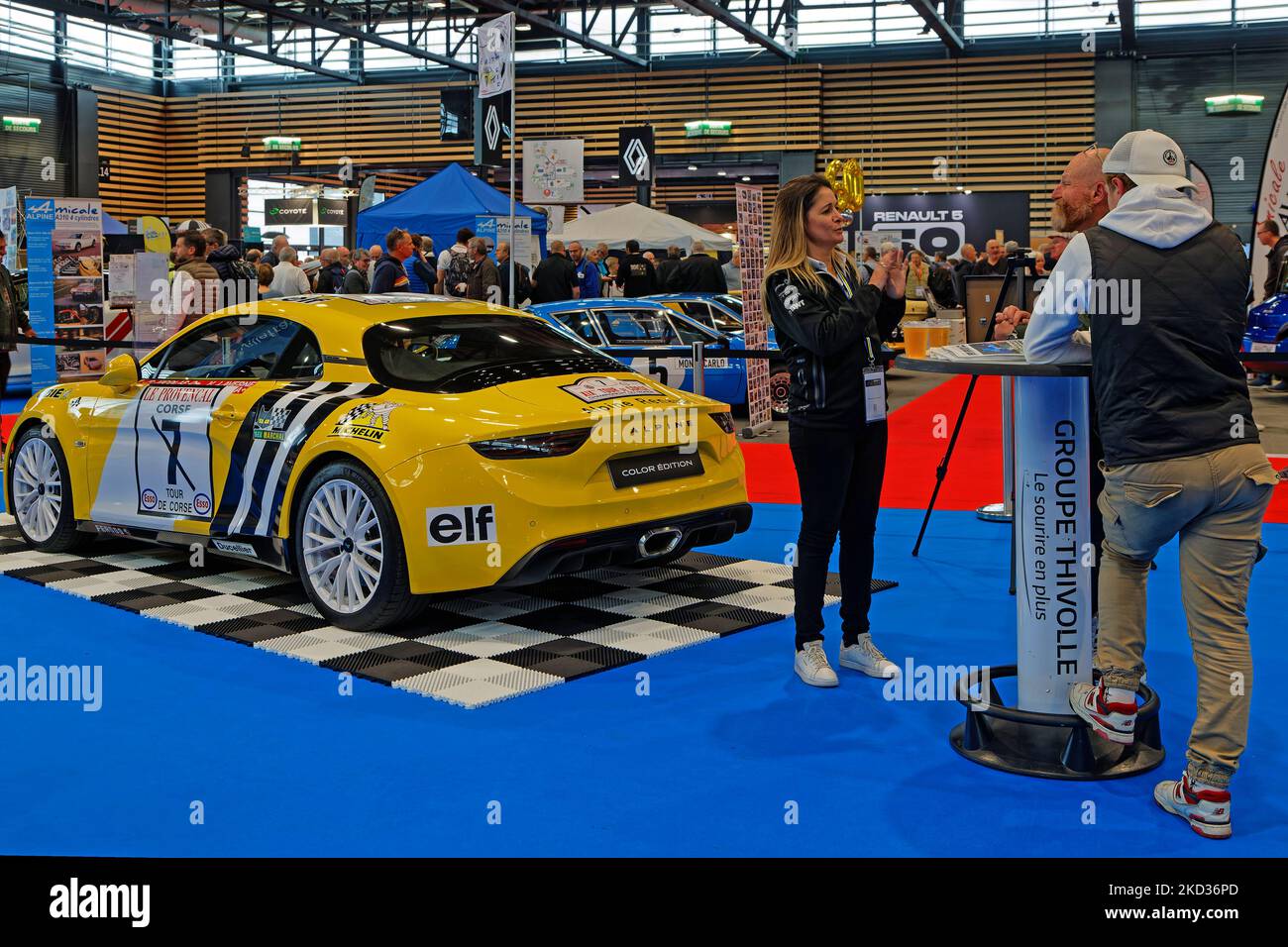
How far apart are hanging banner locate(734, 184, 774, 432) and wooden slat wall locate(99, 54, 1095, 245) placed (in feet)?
45.5

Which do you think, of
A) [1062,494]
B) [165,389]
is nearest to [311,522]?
[165,389]

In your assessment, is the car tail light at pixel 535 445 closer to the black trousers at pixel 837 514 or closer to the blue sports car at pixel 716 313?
the black trousers at pixel 837 514

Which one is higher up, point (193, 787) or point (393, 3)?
point (393, 3)

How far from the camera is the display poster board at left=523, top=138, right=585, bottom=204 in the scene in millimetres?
15422

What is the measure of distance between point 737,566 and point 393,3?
20677mm

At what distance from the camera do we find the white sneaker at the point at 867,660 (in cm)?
446

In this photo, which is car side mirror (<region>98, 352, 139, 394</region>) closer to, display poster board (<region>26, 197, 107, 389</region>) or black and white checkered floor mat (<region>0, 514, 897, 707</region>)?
black and white checkered floor mat (<region>0, 514, 897, 707</region>)

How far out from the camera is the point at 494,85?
10336mm

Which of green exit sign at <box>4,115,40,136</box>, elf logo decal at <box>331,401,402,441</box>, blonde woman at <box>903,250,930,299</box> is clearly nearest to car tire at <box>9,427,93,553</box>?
elf logo decal at <box>331,401,402,441</box>

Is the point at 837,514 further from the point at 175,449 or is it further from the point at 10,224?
the point at 10,224

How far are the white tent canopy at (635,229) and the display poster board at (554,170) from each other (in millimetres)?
4950

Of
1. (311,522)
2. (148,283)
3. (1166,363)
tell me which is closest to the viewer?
(1166,363)

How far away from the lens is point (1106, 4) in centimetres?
2270

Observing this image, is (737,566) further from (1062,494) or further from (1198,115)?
(1198,115)
